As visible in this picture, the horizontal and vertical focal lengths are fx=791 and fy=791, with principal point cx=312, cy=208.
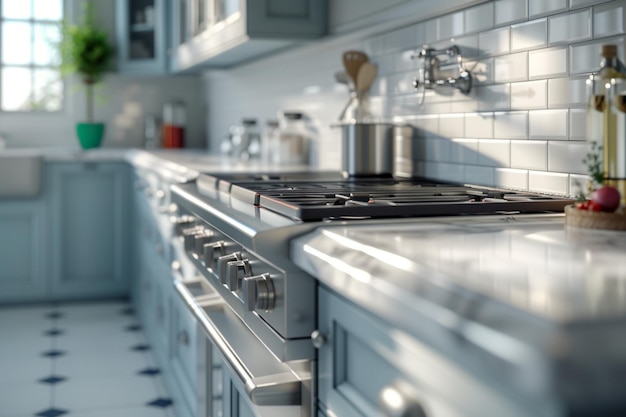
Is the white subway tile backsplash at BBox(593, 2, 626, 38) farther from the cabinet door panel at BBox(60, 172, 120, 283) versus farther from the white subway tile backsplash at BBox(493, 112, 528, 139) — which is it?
the cabinet door panel at BBox(60, 172, 120, 283)

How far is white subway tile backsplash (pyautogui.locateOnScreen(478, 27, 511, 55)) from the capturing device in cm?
186

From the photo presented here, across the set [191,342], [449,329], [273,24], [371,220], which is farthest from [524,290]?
[273,24]

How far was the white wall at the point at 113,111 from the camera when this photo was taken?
5.47 m

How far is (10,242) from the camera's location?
4.65 metres

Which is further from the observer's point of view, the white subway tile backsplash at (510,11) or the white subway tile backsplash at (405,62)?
the white subway tile backsplash at (405,62)

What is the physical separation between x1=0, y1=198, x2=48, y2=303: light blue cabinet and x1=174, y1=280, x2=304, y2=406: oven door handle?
3094mm

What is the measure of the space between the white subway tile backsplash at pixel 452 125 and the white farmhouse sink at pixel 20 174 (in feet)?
10.1

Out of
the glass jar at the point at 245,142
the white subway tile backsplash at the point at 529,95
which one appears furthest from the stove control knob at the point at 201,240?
the glass jar at the point at 245,142

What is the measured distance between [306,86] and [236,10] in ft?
1.62

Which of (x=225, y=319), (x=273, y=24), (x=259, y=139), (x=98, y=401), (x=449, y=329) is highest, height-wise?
(x=273, y=24)

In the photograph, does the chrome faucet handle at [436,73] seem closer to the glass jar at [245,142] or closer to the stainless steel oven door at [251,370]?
the stainless steel oven door at [251,370]

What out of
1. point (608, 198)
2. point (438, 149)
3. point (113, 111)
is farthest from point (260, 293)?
point (113, 111)

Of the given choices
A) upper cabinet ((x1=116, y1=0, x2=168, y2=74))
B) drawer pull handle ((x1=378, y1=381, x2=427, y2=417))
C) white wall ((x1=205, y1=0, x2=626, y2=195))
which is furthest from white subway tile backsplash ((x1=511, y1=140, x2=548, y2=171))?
upper cabinet ((x1=116, y1=0, x2=168, y2=74))

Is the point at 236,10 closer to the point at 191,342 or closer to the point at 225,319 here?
the point at 191,342
